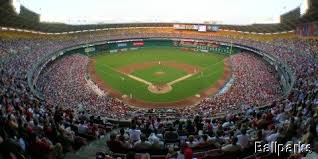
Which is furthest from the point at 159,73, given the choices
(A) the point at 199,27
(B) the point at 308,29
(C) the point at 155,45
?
(A) the point at 199,27

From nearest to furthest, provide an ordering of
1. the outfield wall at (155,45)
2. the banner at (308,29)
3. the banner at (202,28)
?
the banner at (308,29) < the outfield wall at (155,45) < the banner at (202,28)

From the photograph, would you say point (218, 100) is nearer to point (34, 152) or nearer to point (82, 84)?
point (82, 84)

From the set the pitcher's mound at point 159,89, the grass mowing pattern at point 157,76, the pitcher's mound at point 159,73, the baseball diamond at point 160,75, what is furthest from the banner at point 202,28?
the pitcher's mound at point 159,89

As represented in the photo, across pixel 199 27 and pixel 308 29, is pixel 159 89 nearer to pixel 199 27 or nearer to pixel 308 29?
pixel 308 29

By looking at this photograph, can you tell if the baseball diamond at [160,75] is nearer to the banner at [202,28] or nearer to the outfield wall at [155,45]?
the outfield wall at [155,45]

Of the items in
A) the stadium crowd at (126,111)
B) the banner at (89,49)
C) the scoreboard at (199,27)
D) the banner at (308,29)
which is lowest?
the stadium crowd at (126,111)

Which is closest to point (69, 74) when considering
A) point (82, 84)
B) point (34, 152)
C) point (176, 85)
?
point (82, 84)
